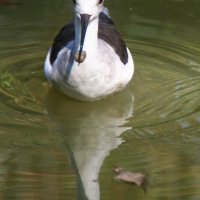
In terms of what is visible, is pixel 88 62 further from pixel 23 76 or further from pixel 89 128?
pixel 23 76

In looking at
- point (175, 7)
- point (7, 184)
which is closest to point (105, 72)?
point (7, 184)

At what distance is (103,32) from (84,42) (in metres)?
0.95

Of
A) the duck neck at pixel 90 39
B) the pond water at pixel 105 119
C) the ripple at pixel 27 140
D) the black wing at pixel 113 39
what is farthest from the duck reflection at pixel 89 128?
the duck neck at pixel 90 39

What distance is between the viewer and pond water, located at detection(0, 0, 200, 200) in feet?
16.8

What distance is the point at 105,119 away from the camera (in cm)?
618

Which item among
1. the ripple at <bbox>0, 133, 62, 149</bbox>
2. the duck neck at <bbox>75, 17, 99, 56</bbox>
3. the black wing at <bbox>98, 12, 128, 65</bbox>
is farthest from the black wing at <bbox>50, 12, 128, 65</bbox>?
the ripple at <bbox>0, 133, 62, 149</bbox>

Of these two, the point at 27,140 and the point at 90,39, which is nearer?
the point at 27,140

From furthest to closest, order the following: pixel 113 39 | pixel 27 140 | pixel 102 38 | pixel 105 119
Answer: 1. pixel 113 39
2. pixel 102 38
3. pixel 105 119
4. pixel 27 140

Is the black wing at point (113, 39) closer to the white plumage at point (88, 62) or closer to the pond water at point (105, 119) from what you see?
the white plumage at point (88, 62)

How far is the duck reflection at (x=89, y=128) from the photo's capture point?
525 cm

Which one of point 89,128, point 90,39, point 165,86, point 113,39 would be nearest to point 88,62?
point 90,39

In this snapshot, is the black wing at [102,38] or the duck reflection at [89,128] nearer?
the duck reflection at [89,128]

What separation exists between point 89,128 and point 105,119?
0.24 meters

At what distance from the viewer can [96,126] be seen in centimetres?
602
